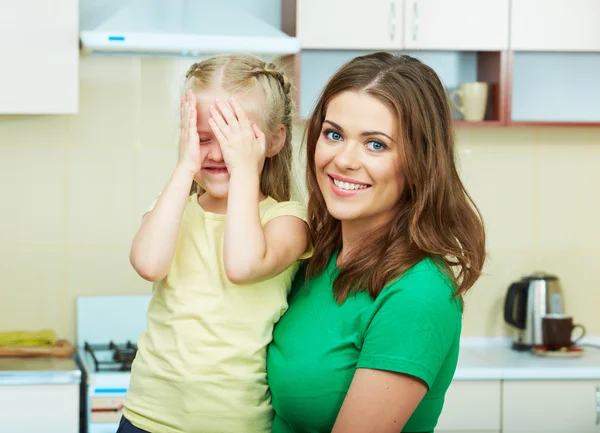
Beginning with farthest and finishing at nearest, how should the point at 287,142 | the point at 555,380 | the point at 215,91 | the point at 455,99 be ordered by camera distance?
the point at 455,99, the point at 555,380, the point at 287,142, the point at 215,91

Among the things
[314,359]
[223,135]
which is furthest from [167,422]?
[223,135]

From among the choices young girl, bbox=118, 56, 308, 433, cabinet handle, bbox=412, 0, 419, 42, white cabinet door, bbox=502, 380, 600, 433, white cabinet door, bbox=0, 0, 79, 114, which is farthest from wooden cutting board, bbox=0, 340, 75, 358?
young girl, bbox=118, 56, 308, 433

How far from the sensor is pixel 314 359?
1.41 meters

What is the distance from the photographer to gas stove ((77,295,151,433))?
115 inches

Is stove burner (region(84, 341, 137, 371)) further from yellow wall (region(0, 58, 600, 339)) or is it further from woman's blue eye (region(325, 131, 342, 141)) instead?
woman's blue eye (region(325, 131, 342, 141))

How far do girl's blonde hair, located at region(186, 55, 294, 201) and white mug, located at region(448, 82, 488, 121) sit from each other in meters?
1.76

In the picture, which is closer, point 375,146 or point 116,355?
point 375,146

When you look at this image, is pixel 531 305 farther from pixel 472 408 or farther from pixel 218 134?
pixel 218 134

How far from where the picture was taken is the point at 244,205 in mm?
1441

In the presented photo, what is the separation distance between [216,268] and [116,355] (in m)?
1.74

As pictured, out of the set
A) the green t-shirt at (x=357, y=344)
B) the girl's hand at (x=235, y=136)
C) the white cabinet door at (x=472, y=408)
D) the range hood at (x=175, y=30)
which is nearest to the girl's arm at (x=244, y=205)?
the girl's hand at (x=235, y=136)

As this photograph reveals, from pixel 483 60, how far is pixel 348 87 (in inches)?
83.9

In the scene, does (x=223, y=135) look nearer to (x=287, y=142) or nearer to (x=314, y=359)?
(x=287, y=142)

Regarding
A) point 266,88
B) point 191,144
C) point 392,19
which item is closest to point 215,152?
point 191,144
